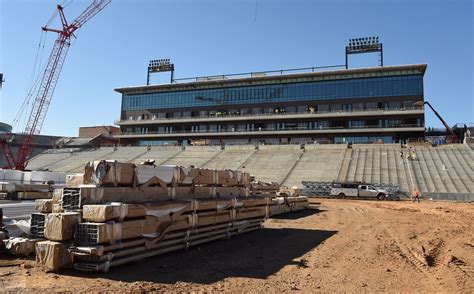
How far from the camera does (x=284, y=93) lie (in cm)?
7619

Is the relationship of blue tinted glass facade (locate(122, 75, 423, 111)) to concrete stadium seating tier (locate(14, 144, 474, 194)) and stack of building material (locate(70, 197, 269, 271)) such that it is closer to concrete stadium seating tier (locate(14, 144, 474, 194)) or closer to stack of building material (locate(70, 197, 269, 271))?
concrete stadium seating tier (locate(14, 144, 474, 194))

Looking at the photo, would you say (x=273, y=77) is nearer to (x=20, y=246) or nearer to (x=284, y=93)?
(x=284, y=93)

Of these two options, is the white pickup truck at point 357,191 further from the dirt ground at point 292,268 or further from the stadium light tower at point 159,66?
the stadium light tower at point 159,66

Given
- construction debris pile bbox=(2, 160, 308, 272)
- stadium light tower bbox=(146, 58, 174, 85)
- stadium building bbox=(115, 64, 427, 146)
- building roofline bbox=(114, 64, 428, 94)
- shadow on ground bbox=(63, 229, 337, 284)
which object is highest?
stadium light tower bbox=(146, 58, 174, 85)

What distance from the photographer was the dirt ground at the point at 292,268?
24.8 ft

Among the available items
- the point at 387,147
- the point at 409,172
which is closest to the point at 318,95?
the point at 387,147

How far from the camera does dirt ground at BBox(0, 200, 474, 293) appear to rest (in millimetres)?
7570

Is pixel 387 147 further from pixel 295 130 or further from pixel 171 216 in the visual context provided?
pixel 171 216

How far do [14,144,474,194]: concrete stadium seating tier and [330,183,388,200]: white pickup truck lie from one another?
353cm

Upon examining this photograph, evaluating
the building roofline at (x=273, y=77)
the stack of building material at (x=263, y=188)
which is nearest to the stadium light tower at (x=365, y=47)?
the building roofline at (x=273, y=77)

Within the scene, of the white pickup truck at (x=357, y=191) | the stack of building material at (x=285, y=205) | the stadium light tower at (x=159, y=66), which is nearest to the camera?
the stack of building material at (x=285, y=205)

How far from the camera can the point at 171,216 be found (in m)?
10.5

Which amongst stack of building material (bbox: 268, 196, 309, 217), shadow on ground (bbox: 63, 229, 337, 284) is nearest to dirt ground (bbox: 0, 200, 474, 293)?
shadow on ground (bbox: 63, 229, 337, 284)

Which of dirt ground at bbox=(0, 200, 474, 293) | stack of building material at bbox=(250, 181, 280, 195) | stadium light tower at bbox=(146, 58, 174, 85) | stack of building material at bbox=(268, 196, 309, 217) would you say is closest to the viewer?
dirt ground at bbox=(0, 200, 474, 293)
